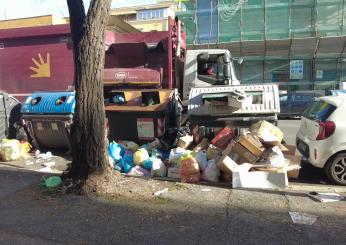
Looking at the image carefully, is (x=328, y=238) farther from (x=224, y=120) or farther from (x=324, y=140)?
(x=224, y=120)

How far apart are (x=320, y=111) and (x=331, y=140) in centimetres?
60

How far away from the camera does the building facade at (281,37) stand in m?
26.4

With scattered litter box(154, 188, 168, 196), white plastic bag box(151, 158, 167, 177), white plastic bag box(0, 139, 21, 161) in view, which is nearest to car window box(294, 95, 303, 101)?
white plastic bag box(151, 158, 167, 177)

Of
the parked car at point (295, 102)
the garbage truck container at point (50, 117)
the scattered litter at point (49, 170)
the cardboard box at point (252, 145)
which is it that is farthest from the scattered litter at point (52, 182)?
the parked car at point (295, 102)

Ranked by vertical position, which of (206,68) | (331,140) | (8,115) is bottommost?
(331,140)

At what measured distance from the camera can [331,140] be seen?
6480 mm

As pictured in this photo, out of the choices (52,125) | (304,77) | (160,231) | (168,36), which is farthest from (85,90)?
(304,77)

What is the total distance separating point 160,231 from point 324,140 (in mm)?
3134

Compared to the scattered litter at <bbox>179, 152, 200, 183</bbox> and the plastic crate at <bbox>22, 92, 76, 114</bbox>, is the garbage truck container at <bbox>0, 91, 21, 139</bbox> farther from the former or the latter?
the scattered litter at <bbox>179, 152, 200, 183</bbox>

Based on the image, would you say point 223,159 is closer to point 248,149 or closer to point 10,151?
point 248,149

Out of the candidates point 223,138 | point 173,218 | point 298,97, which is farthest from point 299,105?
point 173,218

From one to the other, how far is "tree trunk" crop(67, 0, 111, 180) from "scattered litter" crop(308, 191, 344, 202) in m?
2.88

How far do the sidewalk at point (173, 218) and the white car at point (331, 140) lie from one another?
3.09 feet

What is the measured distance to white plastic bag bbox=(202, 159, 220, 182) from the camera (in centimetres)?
664
